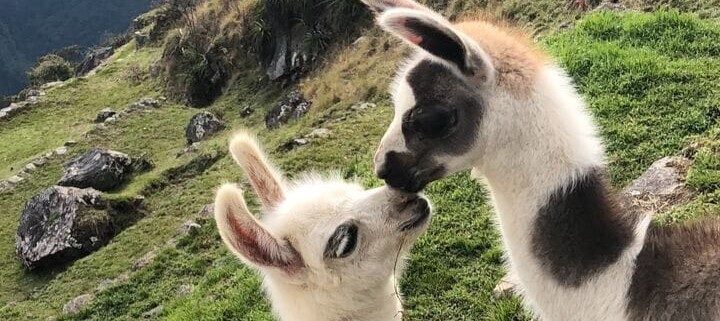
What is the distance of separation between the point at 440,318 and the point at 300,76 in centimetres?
1463

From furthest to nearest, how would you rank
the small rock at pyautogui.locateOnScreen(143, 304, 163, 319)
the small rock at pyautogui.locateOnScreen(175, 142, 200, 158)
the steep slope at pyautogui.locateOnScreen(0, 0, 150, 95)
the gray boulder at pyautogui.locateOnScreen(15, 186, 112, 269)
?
the steep slope at pyautogui.locateOnScreen(0, 0, 150, 95) → the small rock at pyautogui.locateOnScreen(175, 142, 200, 158) → the gray boulder at pyautogui.locateOnScreen(15, 186, 112, 269) → the small rock at pyautogui.locateOnScreen(143, 304, 163, 319)

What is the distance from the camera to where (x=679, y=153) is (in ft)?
17.6

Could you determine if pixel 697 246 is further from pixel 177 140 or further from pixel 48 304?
pixel 177 140

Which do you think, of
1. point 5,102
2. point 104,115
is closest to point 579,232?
point 104,115

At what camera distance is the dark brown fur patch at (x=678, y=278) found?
262 cm

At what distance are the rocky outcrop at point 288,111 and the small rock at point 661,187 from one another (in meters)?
10.1

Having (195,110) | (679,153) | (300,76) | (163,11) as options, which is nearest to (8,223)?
(195,110)

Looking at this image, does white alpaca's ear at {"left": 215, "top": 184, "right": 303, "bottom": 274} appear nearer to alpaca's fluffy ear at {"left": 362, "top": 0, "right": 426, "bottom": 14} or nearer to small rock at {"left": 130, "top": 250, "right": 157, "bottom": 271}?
alpaca's fluffy ear at {"left": 362, "top": 0, "right": 426, "bottom": 14}

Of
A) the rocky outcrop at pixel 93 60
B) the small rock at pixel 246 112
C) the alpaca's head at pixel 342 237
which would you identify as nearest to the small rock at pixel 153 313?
the alpaca's head at pixel 342 237

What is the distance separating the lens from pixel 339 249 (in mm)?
3107

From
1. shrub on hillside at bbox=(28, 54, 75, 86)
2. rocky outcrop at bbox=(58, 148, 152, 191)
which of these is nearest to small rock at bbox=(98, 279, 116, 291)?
rocky outcrop at bbox=(58, 148, 152, 191)

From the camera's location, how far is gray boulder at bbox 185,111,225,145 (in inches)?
657

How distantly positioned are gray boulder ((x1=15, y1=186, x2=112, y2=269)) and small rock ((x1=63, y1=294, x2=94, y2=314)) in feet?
7.68

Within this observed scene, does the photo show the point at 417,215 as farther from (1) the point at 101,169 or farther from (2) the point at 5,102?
(2) the point at 5,102
